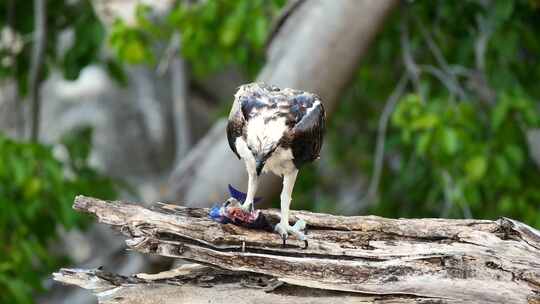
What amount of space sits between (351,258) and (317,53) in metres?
2.30

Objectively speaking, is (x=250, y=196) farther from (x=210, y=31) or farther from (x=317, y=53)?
(x=210, y=31)

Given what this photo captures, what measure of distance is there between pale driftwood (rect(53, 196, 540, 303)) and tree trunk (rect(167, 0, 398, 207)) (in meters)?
2.12

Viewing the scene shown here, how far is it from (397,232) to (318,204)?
4248 mm

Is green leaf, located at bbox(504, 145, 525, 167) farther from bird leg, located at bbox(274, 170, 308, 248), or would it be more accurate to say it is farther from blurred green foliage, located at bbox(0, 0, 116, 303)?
bird leg, located at bbox(274, 170, 308, 248)

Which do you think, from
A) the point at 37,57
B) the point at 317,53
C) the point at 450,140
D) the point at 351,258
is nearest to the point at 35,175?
the point at 37,57

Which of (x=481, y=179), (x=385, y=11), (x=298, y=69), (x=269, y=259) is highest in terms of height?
(x=385, y=11)

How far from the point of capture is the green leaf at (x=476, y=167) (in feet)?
16.5

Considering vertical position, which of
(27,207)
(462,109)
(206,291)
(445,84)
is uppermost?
(445,84)

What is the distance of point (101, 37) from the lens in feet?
18.1

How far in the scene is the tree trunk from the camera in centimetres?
475

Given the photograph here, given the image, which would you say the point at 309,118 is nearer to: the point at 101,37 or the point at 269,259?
the point at 269,259

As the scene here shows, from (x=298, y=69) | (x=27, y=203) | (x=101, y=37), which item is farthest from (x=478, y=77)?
(x=27, y=203)

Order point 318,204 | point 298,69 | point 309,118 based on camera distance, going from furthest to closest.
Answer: point 318,204 → point 298,69 → point 309,118

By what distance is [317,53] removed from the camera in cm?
476
